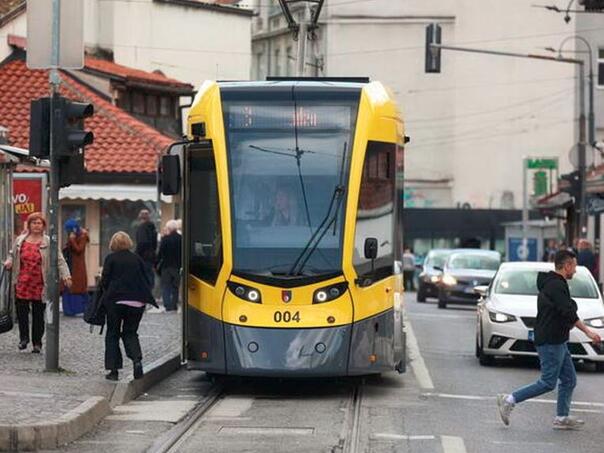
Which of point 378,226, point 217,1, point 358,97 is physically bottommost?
point 378,226

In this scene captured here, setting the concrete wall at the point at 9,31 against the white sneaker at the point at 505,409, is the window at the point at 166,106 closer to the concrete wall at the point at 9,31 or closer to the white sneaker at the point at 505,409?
the concrete wall at the point at 9,31

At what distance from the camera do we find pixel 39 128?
57.9 ft

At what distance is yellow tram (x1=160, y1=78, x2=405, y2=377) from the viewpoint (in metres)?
17.2

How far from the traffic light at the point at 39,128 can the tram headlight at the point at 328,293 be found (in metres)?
3.13

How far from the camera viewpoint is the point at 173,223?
30891mm

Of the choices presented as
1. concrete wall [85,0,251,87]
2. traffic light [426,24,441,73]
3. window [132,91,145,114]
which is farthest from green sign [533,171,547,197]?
traffic light [426,24,441,73]

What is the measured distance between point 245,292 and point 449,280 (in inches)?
1021

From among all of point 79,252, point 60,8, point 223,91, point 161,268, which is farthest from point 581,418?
point 161,268

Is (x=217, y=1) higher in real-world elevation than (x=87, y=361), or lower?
higher

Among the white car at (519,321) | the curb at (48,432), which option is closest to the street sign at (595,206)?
the white car at (519,321)

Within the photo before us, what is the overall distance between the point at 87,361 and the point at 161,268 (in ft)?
36.3

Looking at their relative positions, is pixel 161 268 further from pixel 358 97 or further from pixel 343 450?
pixel 343 450

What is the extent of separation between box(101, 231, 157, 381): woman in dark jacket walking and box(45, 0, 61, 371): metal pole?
1.87ft

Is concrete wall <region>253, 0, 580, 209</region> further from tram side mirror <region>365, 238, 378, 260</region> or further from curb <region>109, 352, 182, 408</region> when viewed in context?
tram side mirror <region>365, 238, 378, 260</region>
